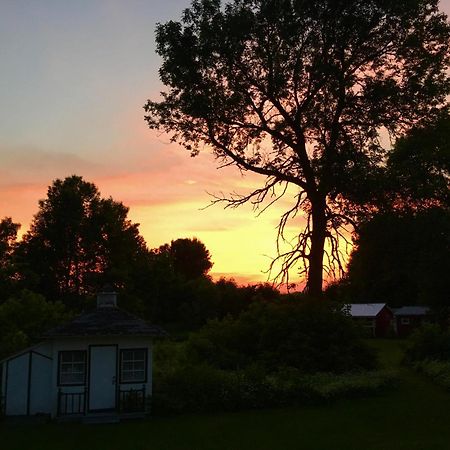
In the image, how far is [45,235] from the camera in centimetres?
6531

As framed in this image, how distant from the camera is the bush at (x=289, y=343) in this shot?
2711 centimetres

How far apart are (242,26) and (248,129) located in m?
5.58

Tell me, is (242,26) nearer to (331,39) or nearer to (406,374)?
(331,39)

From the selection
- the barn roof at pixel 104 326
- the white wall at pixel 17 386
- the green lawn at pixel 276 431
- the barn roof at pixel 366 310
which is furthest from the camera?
the barn roof at pixel 366 310

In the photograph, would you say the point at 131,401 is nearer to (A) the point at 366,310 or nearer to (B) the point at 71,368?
(B) the point at 71,368

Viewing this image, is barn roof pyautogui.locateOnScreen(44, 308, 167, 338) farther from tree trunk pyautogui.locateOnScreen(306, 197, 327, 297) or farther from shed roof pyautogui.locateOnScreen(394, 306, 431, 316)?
shed roof pyautogui.locateOnScreen(394, 306, 431, 316)

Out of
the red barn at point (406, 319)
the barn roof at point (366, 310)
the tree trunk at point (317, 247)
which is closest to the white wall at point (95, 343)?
the tree trunk at point (317, 247)

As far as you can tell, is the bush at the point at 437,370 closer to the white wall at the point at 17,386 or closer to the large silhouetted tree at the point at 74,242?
the white wall at the point at 17,386

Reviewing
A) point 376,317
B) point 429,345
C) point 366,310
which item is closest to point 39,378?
point 429,345

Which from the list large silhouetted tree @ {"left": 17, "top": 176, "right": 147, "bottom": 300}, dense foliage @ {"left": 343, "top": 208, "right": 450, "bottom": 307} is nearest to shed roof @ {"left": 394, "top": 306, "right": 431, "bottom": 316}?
dense foliage @ {"left": 343, "top": 208, "right": 450, "bottom": 307}

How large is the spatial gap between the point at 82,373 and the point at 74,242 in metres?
45.3

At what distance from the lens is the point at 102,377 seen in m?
21.9

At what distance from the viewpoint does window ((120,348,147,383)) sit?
22.0 metres

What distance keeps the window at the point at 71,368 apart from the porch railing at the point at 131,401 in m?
1.66
